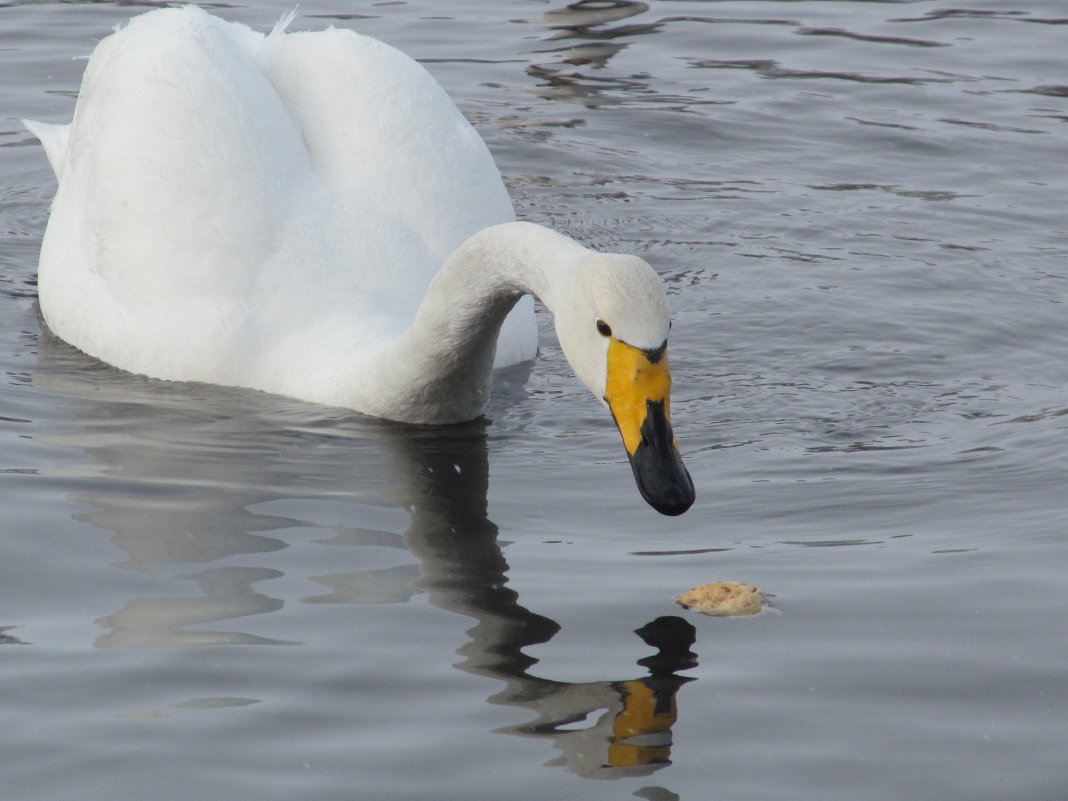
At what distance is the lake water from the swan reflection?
0.02 meters

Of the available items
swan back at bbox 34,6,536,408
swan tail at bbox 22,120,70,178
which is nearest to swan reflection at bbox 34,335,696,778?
swan back at bbox 34,6,536,408

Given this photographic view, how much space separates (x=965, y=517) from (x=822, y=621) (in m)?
1.11

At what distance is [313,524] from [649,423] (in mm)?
1439

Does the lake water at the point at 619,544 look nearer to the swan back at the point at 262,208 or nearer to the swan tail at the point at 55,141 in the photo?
the swan back at the point at 262,208

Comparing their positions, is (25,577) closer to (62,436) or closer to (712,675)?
(62,436)

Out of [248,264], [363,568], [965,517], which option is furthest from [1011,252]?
[363,568]

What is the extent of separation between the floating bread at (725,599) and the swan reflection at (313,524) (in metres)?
A: 0.15

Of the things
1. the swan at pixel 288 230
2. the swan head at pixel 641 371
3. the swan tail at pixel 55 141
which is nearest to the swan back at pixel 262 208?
the swan at pixel 288 230

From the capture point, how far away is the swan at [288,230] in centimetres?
748

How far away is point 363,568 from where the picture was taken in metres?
5.98

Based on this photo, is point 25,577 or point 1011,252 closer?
point 25,577

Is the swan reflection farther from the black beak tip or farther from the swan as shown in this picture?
the black beak tip

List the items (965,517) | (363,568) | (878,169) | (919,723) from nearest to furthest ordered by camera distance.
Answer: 1. (919,723)
2. (363,568)
3. (965,517)
4. (878,169)

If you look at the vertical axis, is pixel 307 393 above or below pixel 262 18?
below
